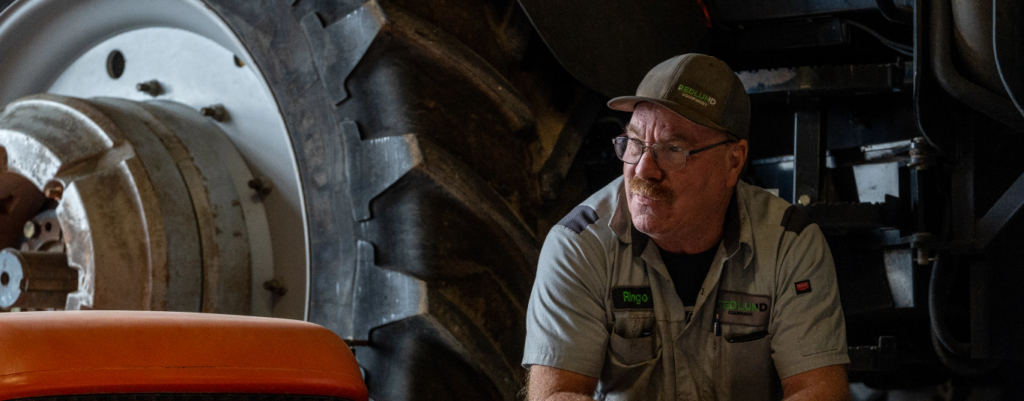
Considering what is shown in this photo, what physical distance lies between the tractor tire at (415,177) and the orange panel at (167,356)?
0.28m

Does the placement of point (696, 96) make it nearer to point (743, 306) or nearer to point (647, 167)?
point (647, 167)

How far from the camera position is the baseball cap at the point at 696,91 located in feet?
5.19

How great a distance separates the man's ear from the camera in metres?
1.68

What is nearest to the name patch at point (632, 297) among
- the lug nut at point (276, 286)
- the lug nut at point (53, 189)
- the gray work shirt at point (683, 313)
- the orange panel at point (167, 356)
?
the gray work shirt at point (683, 313)

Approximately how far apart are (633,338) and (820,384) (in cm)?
31

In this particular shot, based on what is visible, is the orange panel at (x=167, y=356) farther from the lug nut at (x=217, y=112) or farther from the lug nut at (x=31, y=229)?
the lug nut at (x=31, y=229)

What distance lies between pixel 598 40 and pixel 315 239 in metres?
0.64

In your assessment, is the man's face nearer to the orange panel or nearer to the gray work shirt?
the gray work shirt

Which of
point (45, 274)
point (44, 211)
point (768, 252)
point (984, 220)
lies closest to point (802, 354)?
point (768, 252)

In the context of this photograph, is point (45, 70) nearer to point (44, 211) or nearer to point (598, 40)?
point (44, 211)

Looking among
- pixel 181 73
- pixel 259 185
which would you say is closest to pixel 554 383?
pixel 259 185

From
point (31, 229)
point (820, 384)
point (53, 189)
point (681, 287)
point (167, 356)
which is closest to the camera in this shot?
point (167, 356)

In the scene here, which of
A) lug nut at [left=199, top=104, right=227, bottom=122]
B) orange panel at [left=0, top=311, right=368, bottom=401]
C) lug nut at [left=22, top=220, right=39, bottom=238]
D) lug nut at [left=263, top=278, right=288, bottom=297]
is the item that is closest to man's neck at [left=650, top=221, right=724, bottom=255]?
orange panel at [left=0, top=311, right=368, bottom=401]

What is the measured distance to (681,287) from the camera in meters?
1.68
